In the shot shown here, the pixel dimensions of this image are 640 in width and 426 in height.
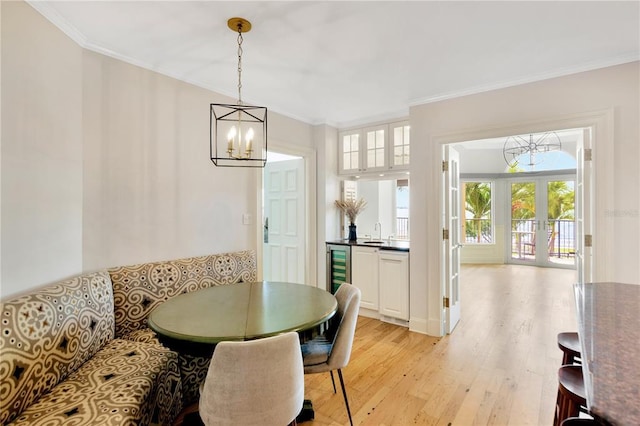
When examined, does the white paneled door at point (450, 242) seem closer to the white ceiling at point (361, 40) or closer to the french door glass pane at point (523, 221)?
the white ceiling at point (361, 40)

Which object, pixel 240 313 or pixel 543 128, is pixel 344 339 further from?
pixel 543 128

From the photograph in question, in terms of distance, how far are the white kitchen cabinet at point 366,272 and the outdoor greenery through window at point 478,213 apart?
5.01 metres

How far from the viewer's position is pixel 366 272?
3.71m

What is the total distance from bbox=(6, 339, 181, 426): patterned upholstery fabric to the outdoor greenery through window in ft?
24.5

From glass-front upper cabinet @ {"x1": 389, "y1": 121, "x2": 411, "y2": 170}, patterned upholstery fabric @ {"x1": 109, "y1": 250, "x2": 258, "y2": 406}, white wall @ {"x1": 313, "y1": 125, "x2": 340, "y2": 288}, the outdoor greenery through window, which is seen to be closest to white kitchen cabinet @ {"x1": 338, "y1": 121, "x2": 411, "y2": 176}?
glass-front upper cabinet @ {"x1": 389, "y1": 121, "x2": 411, "y2": 170}

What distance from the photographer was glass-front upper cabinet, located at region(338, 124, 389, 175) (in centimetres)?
382

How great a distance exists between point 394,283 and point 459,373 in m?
1.19

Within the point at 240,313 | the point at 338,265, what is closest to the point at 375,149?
the point at 338,265

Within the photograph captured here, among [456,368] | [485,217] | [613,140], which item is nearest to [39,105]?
[456,368]

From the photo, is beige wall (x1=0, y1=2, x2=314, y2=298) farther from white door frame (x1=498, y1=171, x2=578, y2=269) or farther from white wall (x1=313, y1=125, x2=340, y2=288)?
white door frame (x1=498, y1=171, x2=578, y2=269)

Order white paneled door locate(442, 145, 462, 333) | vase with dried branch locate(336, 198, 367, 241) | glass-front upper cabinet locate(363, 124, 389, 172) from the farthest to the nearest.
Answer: vase with dried branch locate(336, 198, 367, 241) → glass-front upper cabinet locate(363, 124, 389, 172) → white paneled door locate(442, 145, 462, 333)

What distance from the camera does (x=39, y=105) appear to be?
1719mm

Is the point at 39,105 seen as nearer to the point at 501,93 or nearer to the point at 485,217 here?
the point at 501,93

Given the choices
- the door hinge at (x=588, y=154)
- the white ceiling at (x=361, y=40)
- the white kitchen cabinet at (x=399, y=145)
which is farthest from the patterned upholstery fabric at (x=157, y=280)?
the door hinge at (x=588, y=154)
